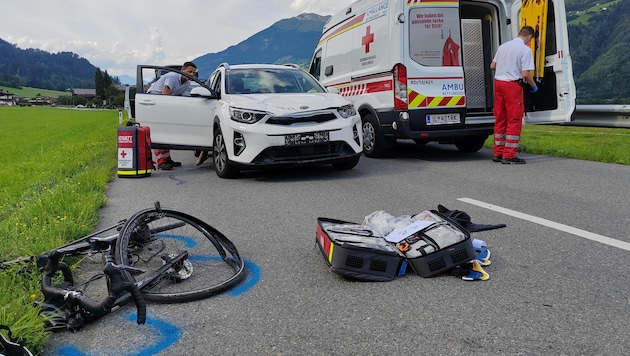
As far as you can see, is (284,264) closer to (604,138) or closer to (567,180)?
(567,180)

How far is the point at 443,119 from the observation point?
8344 mm

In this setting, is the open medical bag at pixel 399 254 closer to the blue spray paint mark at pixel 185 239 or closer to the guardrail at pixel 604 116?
the blue spray paint mark at pixel 185 239

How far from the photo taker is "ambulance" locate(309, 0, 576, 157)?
8.22 metres

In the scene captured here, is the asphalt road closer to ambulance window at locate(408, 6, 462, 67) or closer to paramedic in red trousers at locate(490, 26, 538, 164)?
paramedic in red trousers at locate(490, 26, 538, 164)

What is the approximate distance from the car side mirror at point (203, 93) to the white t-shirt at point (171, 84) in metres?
1.28

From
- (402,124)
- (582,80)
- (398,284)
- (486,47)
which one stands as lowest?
(398,284)

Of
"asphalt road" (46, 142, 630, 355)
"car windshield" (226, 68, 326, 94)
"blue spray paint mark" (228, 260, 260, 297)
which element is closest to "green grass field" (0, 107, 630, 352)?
"asphalt road" (46, 142, 630, 355)

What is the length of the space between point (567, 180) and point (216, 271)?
492cm

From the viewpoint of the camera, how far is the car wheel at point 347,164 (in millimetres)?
7508

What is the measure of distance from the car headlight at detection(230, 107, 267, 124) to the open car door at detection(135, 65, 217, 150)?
44.7 inches

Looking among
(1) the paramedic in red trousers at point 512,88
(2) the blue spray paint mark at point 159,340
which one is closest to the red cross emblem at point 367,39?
(1) the paramedic in red trousers at point 512,88

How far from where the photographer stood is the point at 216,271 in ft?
11.0

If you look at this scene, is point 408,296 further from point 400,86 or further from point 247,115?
point 400,86

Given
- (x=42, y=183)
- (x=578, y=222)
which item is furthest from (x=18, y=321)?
(x=42, y=183)
